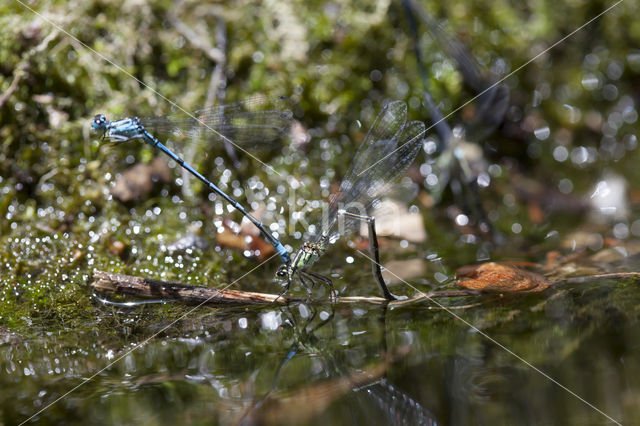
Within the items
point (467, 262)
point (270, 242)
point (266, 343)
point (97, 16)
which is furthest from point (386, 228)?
point (97, 16)

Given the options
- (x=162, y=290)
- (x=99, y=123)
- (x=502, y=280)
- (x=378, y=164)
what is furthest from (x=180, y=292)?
(x=502, y=280)

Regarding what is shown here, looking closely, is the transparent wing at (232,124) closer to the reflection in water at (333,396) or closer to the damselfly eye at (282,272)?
the damselfly eye at (282,272)

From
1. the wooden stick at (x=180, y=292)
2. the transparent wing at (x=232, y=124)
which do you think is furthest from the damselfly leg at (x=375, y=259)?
the transparent wing at (x=232, y=124)

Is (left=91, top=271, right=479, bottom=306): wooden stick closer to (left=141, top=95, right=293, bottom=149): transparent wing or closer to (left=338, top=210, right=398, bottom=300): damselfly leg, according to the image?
(left=338, top=210, right=398, bottom=300): damselfly leg

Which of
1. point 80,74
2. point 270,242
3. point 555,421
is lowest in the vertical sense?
point 555,421

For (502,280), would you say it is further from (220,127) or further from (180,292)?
(220,127)

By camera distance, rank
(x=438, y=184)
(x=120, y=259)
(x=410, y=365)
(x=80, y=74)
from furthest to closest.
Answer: (x=438, y=184) → (x=80, y=74) → (x=120, y=259) → (x=410, y=365)

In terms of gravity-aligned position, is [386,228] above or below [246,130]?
below

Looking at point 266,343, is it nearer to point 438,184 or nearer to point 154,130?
point 154,130

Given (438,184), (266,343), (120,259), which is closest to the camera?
(266,343)
